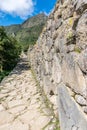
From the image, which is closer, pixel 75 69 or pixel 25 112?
pixel 75 69

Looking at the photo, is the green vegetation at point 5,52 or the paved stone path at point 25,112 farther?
the green vegetation at point 5,52

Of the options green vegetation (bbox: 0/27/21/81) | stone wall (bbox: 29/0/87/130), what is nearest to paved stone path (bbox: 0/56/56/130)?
stone wall (bbox: 29/0/87/130)

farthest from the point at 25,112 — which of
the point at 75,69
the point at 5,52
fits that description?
the point at 5,52

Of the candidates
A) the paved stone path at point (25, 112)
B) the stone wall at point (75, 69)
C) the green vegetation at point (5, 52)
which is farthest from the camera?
the green vegetation at point (5, 52)

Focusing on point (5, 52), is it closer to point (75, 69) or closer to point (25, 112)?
point (25, 112)

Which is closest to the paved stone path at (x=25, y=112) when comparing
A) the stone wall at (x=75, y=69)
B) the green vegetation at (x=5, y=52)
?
the stone wall at (x=75, y=69)

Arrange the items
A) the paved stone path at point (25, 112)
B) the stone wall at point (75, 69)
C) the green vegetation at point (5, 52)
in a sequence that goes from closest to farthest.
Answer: the stone wall at point (75, 69)
the paved stone path at point (25, 112)
the green vegetation at point (5, 52)

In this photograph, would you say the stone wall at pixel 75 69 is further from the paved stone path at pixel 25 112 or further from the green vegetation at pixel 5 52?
the green vegetation at pixel 5 52

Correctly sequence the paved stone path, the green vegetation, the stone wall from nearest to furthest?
the stone wall < the paved stone path < the green vegetation

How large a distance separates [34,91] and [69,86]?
4480 mm

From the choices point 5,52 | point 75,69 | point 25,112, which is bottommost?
point 25,112

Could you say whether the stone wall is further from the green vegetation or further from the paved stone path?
the green vegetation

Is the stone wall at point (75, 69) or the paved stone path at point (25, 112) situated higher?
the stone wall at point (75, 69)

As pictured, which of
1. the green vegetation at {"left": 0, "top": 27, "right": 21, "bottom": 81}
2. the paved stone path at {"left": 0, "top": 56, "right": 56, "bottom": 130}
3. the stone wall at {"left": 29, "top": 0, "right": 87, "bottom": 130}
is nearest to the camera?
the stone wall at {"left": 29, "top": 0, "right": 87, "bottom": 130}
